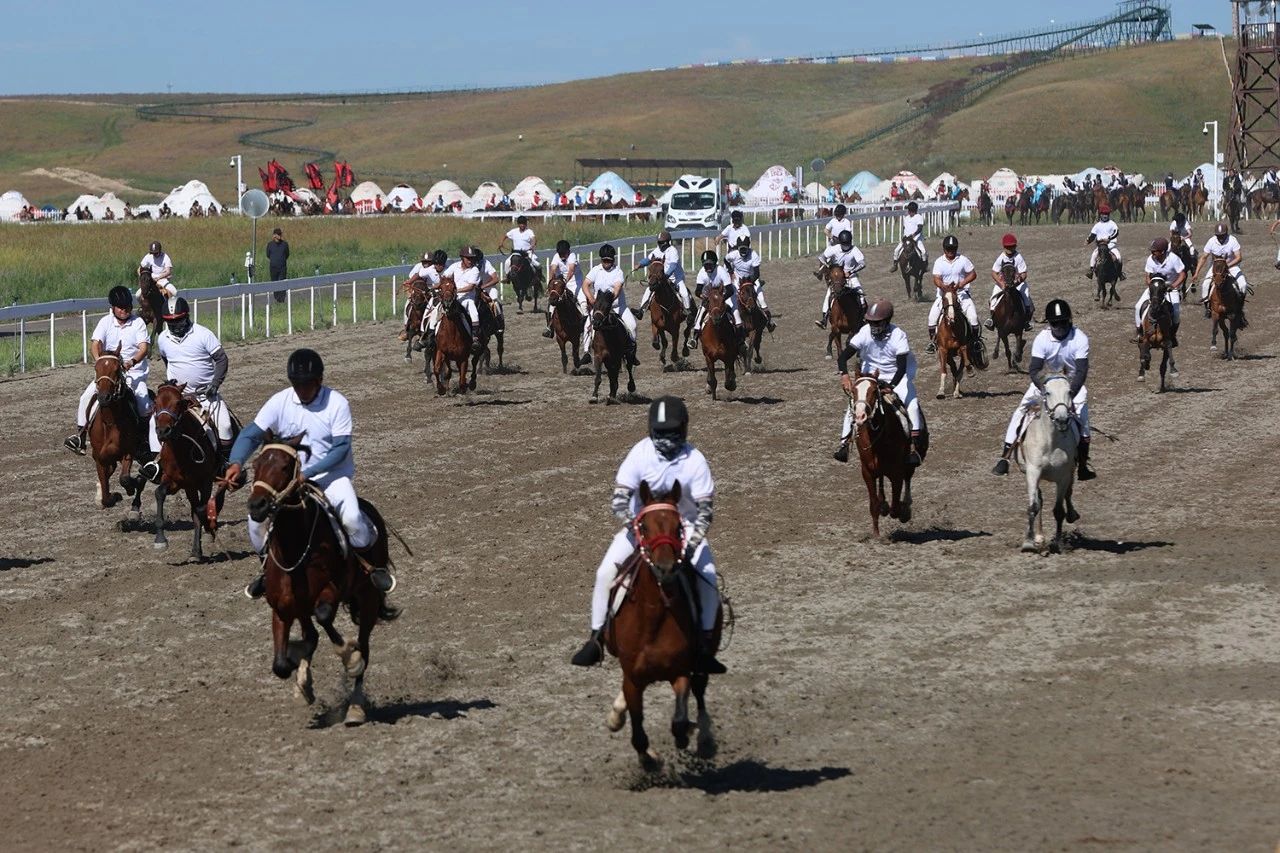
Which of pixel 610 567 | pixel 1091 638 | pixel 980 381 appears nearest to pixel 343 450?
pixel 610 567

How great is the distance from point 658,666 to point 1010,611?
219 inches

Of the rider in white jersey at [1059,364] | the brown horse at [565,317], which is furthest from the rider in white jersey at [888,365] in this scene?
the brown horse at [565,317]

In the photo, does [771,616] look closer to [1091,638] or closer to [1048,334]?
[1091,638]

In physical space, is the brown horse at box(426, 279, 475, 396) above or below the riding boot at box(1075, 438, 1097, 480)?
above

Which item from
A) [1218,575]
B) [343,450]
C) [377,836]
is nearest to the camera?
[377,836]

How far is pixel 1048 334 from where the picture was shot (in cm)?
1681

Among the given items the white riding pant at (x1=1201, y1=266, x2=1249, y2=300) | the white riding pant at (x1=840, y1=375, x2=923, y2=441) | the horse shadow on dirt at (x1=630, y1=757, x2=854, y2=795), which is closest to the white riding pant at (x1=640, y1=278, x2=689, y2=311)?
the white riding pant at (x1=1201, y1=266, x2=1249, y2=300)

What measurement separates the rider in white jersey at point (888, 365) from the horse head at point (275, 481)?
7492 mm

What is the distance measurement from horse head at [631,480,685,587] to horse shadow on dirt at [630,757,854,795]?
1.23 meters

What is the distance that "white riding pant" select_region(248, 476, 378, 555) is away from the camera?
11039 mm

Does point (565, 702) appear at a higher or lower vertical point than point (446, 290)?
lower

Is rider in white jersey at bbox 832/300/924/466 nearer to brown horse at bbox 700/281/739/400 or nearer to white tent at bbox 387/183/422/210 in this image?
brown horse at bbox 700/281/739/400

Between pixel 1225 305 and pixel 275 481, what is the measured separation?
935 inches

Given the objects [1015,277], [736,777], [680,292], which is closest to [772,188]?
[680,292]
